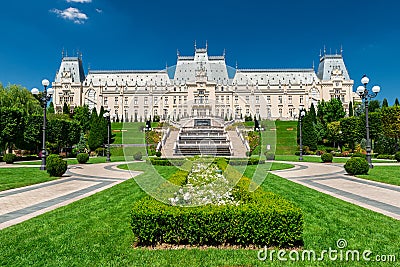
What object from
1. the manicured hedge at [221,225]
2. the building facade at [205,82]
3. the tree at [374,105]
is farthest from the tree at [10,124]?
the tree at [374,105]

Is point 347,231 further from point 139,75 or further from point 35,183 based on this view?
point 139,75

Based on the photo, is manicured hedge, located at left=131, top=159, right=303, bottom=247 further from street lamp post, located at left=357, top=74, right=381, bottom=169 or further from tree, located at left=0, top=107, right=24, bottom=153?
tree, located at left=0, top=107, right=24, bottom=153

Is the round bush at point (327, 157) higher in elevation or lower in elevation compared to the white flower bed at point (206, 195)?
lower

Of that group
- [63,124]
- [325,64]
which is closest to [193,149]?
[63,124]

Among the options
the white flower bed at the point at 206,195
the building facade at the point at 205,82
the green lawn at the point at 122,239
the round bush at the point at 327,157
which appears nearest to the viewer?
the green lawn at the point at 122,239

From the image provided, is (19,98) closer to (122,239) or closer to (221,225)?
(122,239)

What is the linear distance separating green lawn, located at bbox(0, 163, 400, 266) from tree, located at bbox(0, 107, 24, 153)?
25.7 m

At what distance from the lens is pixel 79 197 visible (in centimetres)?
972

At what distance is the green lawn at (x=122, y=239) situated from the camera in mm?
4379

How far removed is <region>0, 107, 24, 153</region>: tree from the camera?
28.2 m

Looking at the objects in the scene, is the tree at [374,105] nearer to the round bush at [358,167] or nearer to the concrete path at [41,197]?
the round bush at [358,167]

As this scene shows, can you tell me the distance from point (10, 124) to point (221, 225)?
101 feet

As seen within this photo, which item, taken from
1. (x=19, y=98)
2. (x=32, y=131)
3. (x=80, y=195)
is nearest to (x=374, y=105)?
(x=32, y=131)

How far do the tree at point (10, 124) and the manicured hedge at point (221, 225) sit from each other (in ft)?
97.2
